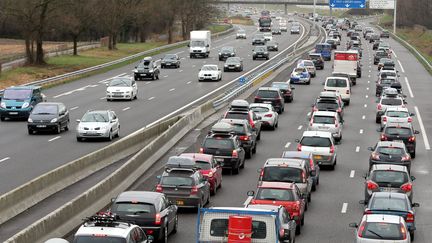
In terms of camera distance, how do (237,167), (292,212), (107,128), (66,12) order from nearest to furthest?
1. (292,212)
2. (237,167)
3. (107,128)
4. (66,12)

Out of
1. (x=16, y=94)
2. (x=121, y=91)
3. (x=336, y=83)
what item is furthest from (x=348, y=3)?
(x=16, y=94)

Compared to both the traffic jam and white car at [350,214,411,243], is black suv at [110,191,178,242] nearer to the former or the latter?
the traffic jam

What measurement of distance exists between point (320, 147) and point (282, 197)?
40.8 feet

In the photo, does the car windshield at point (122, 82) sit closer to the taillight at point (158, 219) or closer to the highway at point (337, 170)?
the highway at point (337, 170)

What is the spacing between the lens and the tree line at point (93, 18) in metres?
87.8

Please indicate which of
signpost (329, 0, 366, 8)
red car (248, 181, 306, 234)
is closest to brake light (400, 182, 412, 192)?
red car (248, 181, 306, 234)

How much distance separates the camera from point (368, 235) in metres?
23.1

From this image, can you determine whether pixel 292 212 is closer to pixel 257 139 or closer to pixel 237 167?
pixel 237 167

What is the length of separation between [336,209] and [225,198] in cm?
370

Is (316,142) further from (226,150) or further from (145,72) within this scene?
(145,72)

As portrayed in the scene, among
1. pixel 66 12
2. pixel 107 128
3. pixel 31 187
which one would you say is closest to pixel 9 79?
pixel 66 12

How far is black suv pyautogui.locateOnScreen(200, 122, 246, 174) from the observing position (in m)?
37.9

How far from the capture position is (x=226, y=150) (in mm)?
38000

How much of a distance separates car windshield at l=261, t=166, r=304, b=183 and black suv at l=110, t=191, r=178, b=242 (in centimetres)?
655
